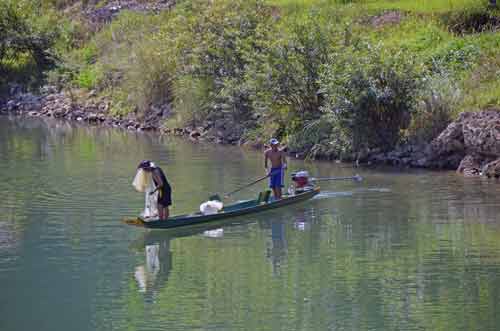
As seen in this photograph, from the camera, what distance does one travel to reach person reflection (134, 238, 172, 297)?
59.3ft

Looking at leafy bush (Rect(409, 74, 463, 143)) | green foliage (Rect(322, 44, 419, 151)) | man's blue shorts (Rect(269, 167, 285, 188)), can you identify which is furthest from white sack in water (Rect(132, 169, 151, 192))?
leafy bush (Rect(409, 74, 463, 143))

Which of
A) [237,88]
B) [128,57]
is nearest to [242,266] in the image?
[237,88]

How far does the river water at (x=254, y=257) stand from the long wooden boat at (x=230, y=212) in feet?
0.85

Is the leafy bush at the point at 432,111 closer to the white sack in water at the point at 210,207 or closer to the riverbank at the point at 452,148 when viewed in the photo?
the riverbank at the point at 452,148

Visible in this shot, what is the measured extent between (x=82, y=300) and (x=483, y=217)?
11.2 m

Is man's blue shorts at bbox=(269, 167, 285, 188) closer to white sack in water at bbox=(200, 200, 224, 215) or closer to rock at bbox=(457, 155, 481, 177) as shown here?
white sack in water at bbox=(200, 200, 224, 215)

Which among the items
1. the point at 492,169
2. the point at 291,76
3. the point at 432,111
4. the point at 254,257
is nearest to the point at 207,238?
the point at 254,257

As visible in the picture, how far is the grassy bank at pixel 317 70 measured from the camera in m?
32.2

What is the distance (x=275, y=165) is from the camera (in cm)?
2539

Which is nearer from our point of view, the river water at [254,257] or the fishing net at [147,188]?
the river water at [254,257]

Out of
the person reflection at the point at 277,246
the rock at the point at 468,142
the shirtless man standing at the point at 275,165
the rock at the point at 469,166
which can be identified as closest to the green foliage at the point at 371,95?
the rock at the point at 468,142

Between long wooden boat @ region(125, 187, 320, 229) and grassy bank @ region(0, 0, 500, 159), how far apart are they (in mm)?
6895

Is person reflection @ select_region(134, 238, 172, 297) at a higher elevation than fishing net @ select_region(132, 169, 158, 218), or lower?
lower

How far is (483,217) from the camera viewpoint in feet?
78.6
